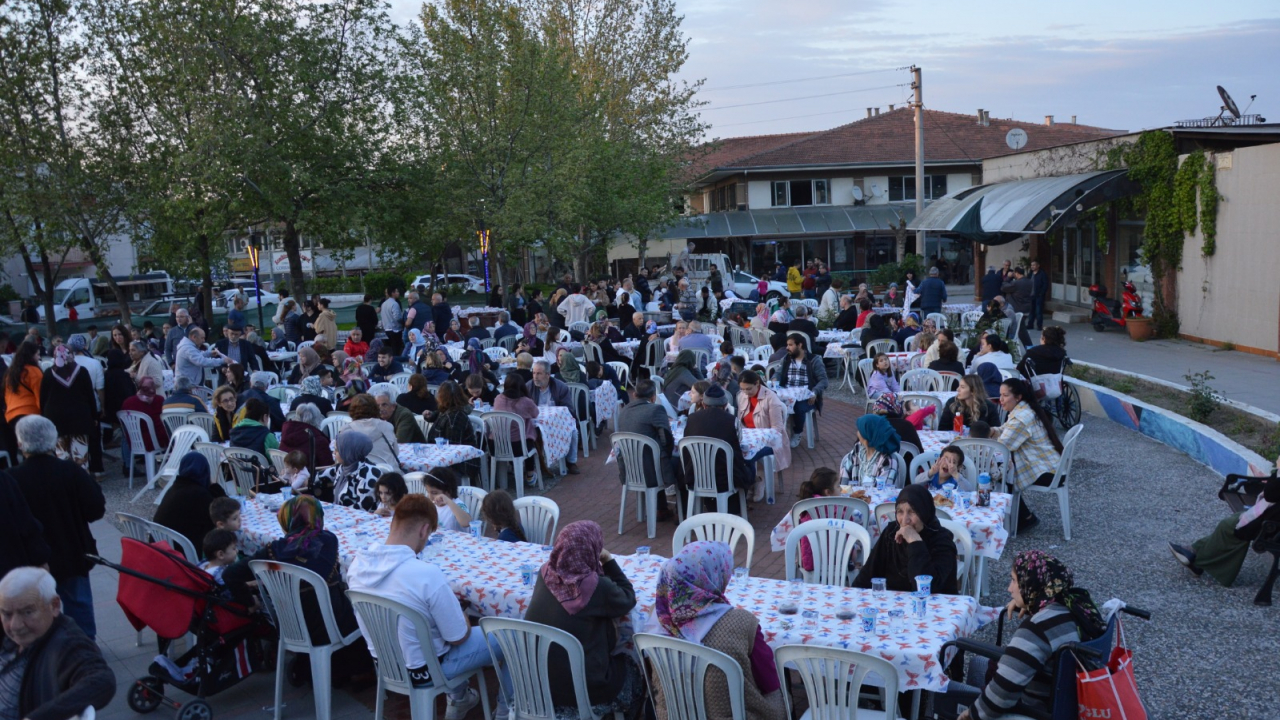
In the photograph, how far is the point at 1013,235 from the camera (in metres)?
22.6

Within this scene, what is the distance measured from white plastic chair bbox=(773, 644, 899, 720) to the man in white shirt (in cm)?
146

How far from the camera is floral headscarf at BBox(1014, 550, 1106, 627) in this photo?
12.2 ft

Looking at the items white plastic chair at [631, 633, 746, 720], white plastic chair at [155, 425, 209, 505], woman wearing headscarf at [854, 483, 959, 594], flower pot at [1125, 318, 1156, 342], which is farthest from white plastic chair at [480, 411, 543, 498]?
flower pot at [1125, 318, 1156, 342]

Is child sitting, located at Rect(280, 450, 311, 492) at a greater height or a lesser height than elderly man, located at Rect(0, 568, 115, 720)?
lesser

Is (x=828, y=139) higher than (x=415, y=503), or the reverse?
(x=828, y=139)

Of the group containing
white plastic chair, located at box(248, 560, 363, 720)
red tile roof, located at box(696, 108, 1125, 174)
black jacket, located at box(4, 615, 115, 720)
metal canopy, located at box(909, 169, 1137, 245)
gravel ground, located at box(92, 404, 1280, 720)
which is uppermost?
red tile roof, located at box(696, 108, 1125, 174)

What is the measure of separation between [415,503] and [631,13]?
29983 millimetres

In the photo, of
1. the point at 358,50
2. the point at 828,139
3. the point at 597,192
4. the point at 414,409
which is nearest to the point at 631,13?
the point at 597,192

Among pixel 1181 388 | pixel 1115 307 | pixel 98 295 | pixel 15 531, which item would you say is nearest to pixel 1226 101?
pixel 1115 307

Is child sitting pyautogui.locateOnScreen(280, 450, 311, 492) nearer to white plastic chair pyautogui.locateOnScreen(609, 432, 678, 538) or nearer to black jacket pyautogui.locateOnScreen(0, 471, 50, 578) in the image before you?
black jacket pyautogui.locateOnScreen(0, 471, 50, 578)

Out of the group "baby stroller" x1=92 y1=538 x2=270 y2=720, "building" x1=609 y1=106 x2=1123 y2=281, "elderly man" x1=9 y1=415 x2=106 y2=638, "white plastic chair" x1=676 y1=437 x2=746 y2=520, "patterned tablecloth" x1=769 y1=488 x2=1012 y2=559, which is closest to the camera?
"baby stroller" x1=92 y1=538 x2=270 y2=720

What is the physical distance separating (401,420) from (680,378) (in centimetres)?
297

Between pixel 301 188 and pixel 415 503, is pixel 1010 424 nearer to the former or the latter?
pixel 415 503

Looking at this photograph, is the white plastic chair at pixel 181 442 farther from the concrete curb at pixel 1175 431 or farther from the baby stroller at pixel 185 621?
the concrete curb at pixel 1175 431
